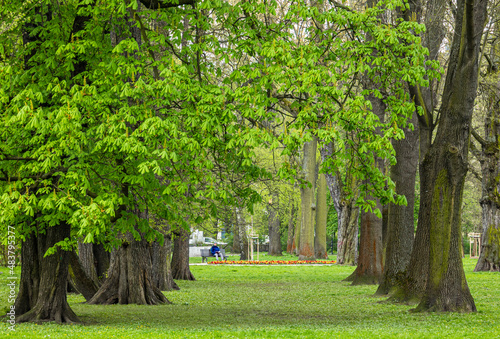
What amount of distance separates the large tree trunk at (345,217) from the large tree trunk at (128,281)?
1505 cm

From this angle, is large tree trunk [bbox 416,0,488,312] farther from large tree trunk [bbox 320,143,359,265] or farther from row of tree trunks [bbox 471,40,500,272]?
large tree trunk [bbox 320,143,359,265]

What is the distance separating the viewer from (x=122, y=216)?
1044 centimetres

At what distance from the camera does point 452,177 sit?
1270 cm

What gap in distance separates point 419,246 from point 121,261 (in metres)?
7.27

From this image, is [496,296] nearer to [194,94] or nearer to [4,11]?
[194,94]

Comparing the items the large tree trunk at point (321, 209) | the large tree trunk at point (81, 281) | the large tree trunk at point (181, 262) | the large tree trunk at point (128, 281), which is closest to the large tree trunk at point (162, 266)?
the large tree trunk at point (81, 281)

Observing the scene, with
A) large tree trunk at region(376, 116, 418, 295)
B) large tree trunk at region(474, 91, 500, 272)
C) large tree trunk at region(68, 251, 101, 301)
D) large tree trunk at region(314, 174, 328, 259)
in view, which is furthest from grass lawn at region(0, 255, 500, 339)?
large tree trunk at region(314, 174, 328, 259)

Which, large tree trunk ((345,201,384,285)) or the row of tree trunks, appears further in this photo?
the row of tree trunks

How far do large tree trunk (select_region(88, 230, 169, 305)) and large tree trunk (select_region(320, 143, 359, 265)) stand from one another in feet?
49.4

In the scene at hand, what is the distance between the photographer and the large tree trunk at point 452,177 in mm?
12336

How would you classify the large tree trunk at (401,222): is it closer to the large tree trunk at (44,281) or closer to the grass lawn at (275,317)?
the grass lawn at (275,317)

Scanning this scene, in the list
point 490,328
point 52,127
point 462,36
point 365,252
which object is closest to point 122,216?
point 52,127

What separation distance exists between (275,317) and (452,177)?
4710 mm

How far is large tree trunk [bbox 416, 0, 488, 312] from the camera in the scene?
12336 mm
